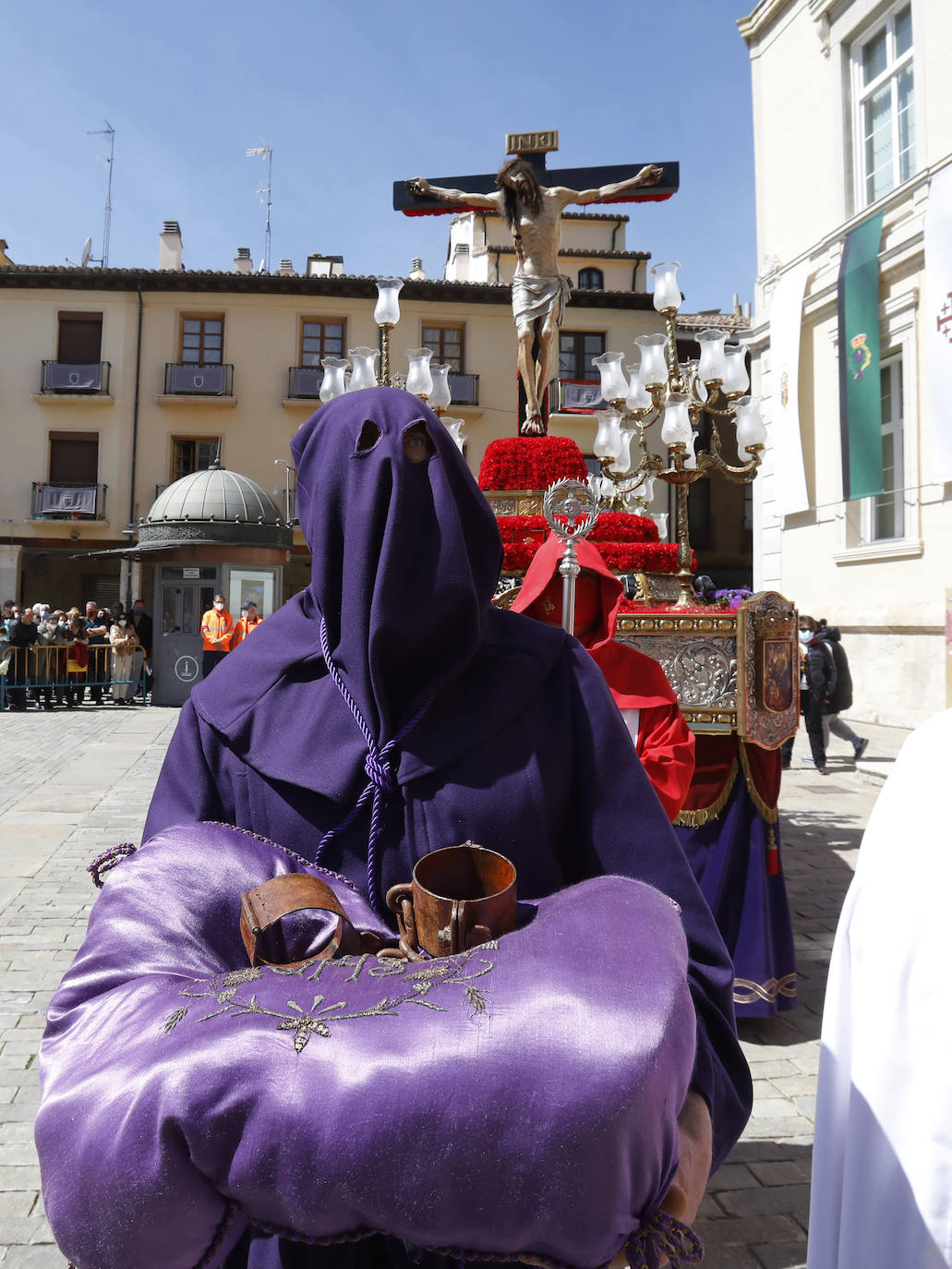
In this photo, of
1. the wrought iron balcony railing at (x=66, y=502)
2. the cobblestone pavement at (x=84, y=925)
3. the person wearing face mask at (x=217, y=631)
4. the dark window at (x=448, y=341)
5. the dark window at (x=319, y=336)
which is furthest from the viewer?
the dark window at (x=448, y=341)

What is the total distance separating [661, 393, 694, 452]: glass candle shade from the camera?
5457 mm

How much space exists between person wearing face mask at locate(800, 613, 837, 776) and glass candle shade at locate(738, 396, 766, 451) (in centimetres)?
482

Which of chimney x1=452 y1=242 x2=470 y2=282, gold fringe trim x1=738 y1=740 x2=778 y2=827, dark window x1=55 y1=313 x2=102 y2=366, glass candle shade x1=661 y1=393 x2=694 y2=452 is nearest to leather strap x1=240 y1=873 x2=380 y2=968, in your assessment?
gold fringe trim x1=738 y1=740 x2=778 y2=827

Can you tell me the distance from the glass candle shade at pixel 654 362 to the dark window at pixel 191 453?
73.4ft

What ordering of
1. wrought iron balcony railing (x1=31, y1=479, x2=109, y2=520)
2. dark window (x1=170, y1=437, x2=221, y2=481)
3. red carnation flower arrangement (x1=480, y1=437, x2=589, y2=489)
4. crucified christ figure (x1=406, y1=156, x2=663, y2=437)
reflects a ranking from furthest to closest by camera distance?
dark window (x1=170, y1=437, x2=221, y2=481) < wrought iron balcony railing (x1=31, y1=479, x2=109, y2=520) < crucified christ figure (x1=406, y1=156, x2=663, y2=437) < red carnation flower arrangement (x1=480, y1=437, x2=589, y2=489)

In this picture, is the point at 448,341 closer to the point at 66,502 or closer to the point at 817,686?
the point at 66,502

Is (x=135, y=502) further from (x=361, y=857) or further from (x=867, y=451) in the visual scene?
(x=361, y=857)

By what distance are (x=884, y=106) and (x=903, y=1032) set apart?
16809mm

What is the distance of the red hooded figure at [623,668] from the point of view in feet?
12.1

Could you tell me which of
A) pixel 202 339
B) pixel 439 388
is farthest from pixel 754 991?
pixel 202 339

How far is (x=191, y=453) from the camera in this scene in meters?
26.5

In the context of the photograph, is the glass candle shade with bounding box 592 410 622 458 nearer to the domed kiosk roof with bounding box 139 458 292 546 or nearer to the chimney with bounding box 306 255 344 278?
the domed kiosk roof with bounding box 139 458 292 546

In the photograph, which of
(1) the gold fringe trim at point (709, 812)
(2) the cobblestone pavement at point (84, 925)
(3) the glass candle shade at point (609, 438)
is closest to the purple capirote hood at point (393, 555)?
(2) the cobblestone pavement at point (84, 925)

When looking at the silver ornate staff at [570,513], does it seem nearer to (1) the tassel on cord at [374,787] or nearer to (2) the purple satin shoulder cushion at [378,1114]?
(1) the tassel on cord at [374,787]
